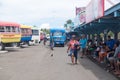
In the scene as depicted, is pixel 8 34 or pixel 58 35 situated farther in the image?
pixel 58 35

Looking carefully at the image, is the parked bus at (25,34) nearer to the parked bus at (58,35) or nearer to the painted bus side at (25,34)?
the painted bus side at (25,34)

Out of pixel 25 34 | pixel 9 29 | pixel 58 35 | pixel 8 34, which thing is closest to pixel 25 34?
pixel 25 34

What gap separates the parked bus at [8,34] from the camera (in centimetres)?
3282

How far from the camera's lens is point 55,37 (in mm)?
45688

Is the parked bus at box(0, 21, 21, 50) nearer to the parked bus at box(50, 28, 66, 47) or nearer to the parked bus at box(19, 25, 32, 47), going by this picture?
the parked bus at box(19, 25, 32, 47)

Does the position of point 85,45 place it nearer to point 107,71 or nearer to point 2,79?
point 107,71

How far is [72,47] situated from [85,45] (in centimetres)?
609

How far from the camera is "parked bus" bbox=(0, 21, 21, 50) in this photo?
32.8m

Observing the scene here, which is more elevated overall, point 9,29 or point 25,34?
point 9,29

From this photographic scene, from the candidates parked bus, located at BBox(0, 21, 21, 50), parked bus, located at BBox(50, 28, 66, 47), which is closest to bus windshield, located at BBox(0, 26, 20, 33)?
parked bus, located at BBox(0, 21, 21, 50)

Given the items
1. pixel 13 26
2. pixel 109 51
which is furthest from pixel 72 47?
pixel 13 26

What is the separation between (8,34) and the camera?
109 ft

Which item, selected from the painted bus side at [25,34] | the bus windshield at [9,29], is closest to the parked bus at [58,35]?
the painted bus side at [25,34]

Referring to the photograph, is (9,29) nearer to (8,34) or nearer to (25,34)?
(8,34)
